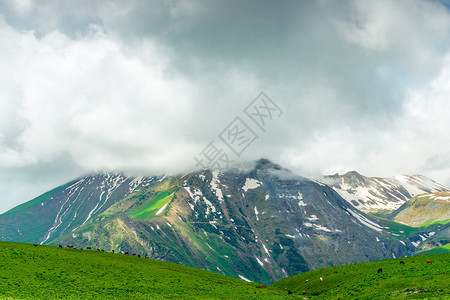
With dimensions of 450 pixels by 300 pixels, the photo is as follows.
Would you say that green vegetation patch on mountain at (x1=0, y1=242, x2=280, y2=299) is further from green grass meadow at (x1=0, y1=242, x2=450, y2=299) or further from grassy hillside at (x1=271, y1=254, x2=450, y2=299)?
grassy hillside at (x1=271, y1=254, x2=450, y2=299)

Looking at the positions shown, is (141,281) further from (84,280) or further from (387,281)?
(387,281)

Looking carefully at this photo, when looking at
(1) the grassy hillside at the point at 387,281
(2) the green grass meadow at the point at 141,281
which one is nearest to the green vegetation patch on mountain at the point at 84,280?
(2) the green grass meadow at the point at 141,281

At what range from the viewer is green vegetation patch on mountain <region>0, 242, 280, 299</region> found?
59.8 meters

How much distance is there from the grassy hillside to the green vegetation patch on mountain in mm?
20402

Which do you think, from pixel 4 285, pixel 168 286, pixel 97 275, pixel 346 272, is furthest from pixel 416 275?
pixel 4 285

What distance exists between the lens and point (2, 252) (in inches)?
3002

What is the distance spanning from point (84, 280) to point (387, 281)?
64.7 m

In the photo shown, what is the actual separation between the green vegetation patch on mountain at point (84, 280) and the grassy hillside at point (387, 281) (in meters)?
20.4

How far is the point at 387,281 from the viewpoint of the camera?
69.5 metres

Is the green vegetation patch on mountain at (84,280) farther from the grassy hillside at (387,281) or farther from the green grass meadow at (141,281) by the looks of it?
the grassy hillside at (387,281)

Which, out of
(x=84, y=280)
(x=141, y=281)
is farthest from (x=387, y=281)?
(x=84, y=280)

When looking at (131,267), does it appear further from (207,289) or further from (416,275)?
(416,275)

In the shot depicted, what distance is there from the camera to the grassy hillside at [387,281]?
188 feet

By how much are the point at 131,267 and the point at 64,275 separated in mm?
23025
